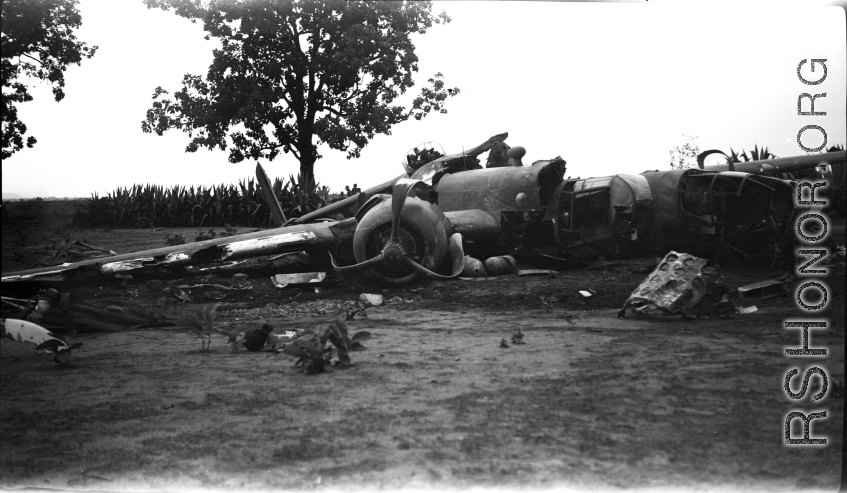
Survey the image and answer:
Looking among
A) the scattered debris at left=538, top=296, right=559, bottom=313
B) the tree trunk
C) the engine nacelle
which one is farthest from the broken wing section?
the scattered debris at left=538, top=296, right=559, bottom=313

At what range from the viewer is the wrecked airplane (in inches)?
249

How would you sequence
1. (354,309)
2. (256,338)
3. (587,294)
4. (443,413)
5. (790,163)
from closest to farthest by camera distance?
(443,413)
(790,163)
(256,338)
(587,294)
(354,309)

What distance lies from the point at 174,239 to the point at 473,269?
143 inches

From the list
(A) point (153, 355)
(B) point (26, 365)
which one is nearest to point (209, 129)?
(A) point (153, 355)

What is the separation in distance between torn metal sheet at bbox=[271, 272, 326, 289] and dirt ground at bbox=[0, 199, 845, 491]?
2.88 m

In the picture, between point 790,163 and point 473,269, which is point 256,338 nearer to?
point 790,163

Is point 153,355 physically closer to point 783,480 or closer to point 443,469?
point 443,469

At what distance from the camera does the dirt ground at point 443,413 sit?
2805 mm

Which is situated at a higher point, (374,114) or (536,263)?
(374,114)

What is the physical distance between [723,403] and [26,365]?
408 centimetres

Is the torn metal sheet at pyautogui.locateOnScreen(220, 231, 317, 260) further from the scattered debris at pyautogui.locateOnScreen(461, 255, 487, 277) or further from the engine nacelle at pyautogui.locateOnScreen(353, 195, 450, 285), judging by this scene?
the scattered debris at pyautogui.locateOnScreen(461, 255, 487, 277)

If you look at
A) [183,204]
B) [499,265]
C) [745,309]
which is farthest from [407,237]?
[745,309]

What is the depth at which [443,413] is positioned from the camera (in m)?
3.20

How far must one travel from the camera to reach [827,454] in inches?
122
